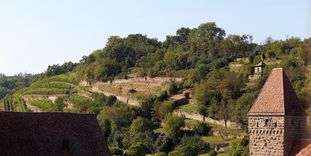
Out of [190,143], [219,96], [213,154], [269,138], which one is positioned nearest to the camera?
[269,138]

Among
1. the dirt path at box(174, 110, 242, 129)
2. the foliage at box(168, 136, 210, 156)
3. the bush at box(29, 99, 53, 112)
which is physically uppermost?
the bush at box(29, 99, 53, 112)

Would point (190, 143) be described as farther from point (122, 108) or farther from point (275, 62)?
point (275, 62)

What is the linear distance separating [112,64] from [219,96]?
45.2m

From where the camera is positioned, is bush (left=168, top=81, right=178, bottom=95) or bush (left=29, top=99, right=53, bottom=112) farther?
bush (left=29, top=99, right=53, bottom=112)

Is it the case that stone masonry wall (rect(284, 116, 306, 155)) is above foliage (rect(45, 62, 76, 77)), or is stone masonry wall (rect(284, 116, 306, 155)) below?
below

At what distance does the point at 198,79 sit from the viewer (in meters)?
92.7

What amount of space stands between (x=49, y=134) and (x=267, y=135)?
9893 mm

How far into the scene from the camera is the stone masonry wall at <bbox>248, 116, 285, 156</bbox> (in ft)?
77.1

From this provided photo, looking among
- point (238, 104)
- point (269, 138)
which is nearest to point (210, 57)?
point (238, 104)

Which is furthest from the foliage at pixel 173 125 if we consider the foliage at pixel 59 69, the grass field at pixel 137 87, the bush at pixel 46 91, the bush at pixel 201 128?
the foliage at pixel 59 69

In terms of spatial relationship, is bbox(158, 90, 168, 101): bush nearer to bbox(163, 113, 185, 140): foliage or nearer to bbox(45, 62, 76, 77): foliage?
bbox(163, 113, 185, 140): foliage

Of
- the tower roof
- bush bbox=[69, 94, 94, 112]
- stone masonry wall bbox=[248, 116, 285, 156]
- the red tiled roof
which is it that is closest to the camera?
the red tiled roof

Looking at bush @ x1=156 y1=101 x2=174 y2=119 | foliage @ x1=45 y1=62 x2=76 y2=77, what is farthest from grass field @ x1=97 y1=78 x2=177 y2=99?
foliage @ x1=45 y1=62 x2=76 y2=77

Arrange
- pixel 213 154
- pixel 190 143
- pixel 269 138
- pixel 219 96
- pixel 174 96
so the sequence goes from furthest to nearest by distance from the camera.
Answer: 1. pixel 174 96
2. pixel 219 96
3. pixel 190 143
4. pixel 213 154
5. pixel 269 138
